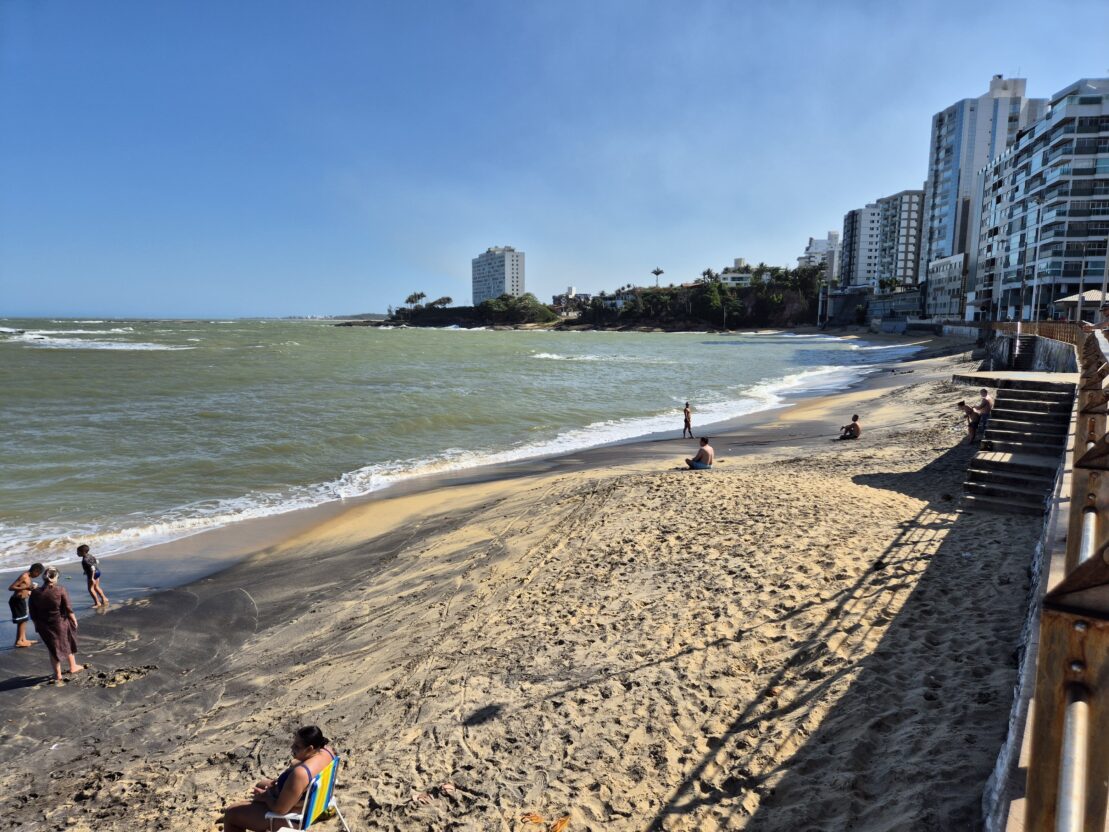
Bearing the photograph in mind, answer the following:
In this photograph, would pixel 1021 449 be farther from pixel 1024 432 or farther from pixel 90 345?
pixel 90 345

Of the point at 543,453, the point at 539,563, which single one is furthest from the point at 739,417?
the point at 539,563

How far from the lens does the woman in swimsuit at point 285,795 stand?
4.19 meters

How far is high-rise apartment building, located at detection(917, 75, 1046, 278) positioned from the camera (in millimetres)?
98875

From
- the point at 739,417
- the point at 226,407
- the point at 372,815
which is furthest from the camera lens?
the point at 226,407

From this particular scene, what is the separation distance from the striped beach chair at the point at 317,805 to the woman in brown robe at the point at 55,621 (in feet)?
15.9

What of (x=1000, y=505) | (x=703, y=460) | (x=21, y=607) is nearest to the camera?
(x=21, y=607)

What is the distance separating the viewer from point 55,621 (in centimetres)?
712

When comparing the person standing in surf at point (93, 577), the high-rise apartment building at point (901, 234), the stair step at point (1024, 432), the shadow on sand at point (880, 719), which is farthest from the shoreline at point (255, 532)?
the high-rise apartment building at point (901, 234)

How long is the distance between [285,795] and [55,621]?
491 centimetres

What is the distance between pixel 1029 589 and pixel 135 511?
53.0 feet

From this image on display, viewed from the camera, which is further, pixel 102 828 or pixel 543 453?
pixel 543 453

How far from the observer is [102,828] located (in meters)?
4.78

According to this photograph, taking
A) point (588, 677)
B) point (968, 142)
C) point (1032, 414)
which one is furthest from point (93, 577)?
point (968, 142)

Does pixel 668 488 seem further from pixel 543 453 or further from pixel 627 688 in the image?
pixel 543 453
